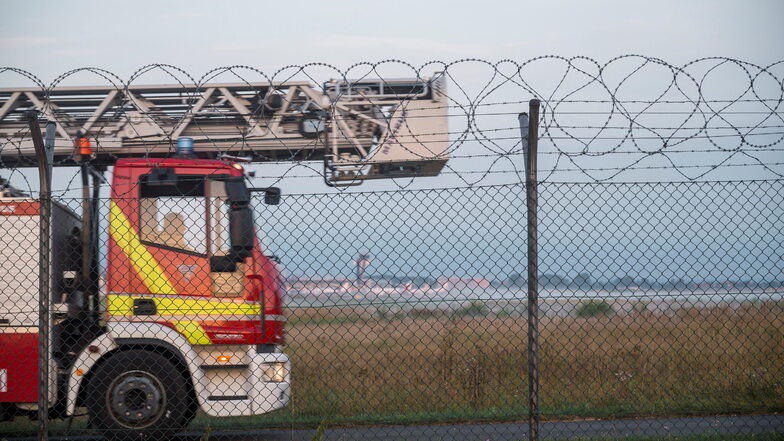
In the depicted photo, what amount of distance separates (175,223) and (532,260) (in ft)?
11.9

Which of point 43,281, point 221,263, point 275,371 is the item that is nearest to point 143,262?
point 221,263

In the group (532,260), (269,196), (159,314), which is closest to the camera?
(532,260)

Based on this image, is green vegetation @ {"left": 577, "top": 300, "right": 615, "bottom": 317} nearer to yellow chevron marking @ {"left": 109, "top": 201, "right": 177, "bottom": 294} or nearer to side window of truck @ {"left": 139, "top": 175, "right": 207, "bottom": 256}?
side window of truck @ {"left": 139, "top": 175, "right": 207, "bottom": 256}

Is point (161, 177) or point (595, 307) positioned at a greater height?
point (161, 177)

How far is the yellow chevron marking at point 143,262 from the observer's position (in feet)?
23.8

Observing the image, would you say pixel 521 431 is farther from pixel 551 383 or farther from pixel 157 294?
pixel 157 294

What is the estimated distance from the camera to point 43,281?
17.7 ft

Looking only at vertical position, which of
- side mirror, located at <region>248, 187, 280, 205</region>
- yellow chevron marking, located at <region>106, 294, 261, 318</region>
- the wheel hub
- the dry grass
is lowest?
the dry grass

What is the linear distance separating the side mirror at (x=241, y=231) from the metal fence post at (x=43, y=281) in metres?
1.99

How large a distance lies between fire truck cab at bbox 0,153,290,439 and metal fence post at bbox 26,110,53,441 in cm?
148

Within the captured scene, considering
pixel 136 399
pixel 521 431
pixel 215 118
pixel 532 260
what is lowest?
pixel 521 431

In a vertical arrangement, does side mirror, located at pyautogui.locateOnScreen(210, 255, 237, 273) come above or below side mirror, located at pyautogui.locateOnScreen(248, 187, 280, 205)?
below

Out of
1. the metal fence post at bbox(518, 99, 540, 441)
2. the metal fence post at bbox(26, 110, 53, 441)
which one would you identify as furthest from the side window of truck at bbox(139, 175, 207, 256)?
the metal fence post at bbox(518, 99, 540, 441)

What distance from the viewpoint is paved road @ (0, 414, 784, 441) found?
8.04 m
